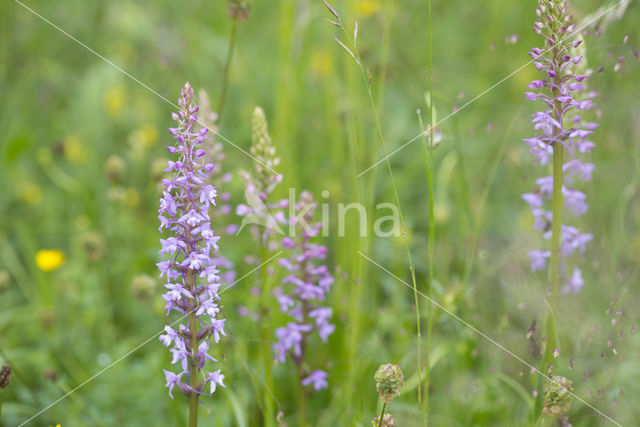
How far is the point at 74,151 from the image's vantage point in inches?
181

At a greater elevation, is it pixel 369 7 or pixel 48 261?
pixel 369 7

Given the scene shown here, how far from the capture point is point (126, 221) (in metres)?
4.15

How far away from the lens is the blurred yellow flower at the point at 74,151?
458 cm

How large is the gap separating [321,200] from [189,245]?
2294mm

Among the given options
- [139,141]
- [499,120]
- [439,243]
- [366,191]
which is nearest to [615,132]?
[499,120]

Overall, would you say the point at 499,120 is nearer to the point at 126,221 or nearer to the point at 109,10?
the point at 126,221

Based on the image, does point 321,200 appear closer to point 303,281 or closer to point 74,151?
point 303,281

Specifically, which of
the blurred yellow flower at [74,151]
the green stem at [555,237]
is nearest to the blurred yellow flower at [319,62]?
the blurred yellow flower at [74,151]

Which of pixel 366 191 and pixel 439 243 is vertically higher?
pixel 366 191

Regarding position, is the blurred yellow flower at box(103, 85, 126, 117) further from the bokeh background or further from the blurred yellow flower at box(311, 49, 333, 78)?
the blurred yellow flower at box(311, 49, 333, 78)

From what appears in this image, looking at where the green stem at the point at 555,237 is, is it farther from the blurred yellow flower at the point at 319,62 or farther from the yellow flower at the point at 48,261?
the blurred yellow flower at the point at 319,62

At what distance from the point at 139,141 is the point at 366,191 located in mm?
1692

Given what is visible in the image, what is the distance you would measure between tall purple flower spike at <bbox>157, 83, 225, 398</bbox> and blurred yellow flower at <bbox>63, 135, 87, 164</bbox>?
3.11m

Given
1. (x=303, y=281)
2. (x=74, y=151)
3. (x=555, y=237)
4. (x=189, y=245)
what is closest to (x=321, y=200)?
(x=303, y=281)
